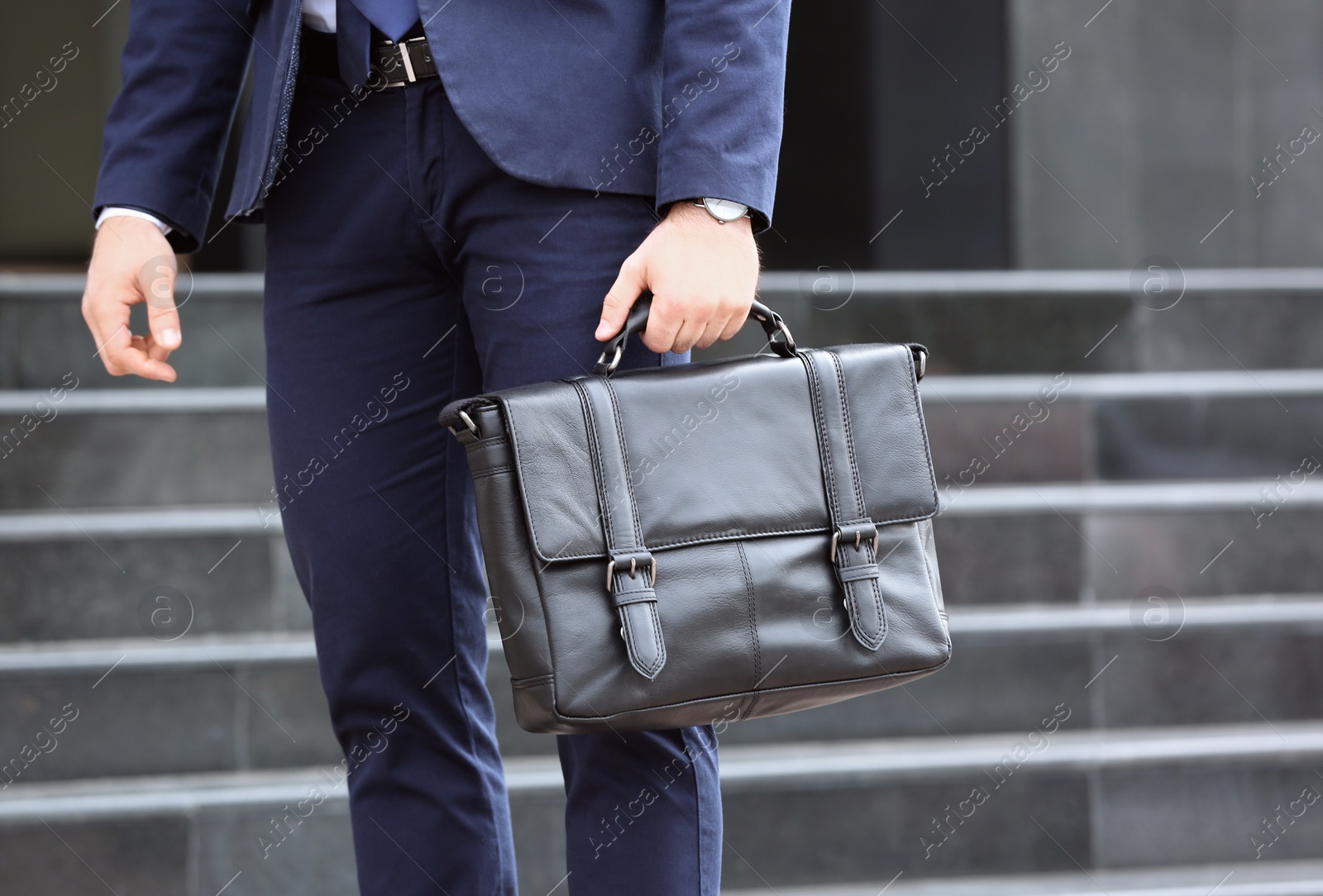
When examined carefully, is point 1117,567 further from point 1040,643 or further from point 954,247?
point 954,247

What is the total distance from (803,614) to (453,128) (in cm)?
52

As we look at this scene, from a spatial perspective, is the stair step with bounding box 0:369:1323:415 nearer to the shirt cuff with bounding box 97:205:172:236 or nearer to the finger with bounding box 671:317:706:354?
the shirt cuff with bounding box 97:205:172:236

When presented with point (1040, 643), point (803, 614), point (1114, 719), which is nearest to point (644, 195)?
point (803, 614)

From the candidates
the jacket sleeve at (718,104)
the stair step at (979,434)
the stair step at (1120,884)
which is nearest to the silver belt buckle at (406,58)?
the jacket sleeve at (718,104)

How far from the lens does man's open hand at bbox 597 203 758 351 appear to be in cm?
87

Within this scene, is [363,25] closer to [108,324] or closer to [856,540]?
[108,324]

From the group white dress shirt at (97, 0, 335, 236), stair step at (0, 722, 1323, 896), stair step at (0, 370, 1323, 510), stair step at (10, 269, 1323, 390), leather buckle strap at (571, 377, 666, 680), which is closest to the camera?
leather buckle strap at (571, 377, 666, 680)

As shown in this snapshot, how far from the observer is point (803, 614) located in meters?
0.93

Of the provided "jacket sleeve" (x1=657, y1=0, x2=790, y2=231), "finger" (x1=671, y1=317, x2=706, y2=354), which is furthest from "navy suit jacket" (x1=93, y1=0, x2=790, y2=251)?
"finger" (x1=671, y1=317, x2=706, y2=354)

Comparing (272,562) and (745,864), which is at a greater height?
(272,562)

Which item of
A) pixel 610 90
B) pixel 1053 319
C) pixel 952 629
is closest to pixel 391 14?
pixel 610 90

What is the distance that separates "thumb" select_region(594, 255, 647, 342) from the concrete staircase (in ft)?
3.92

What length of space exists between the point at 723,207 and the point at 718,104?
0.28 feet

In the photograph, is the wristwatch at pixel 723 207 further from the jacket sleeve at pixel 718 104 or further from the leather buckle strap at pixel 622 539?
the leather buckle strap at pixel 622 539
